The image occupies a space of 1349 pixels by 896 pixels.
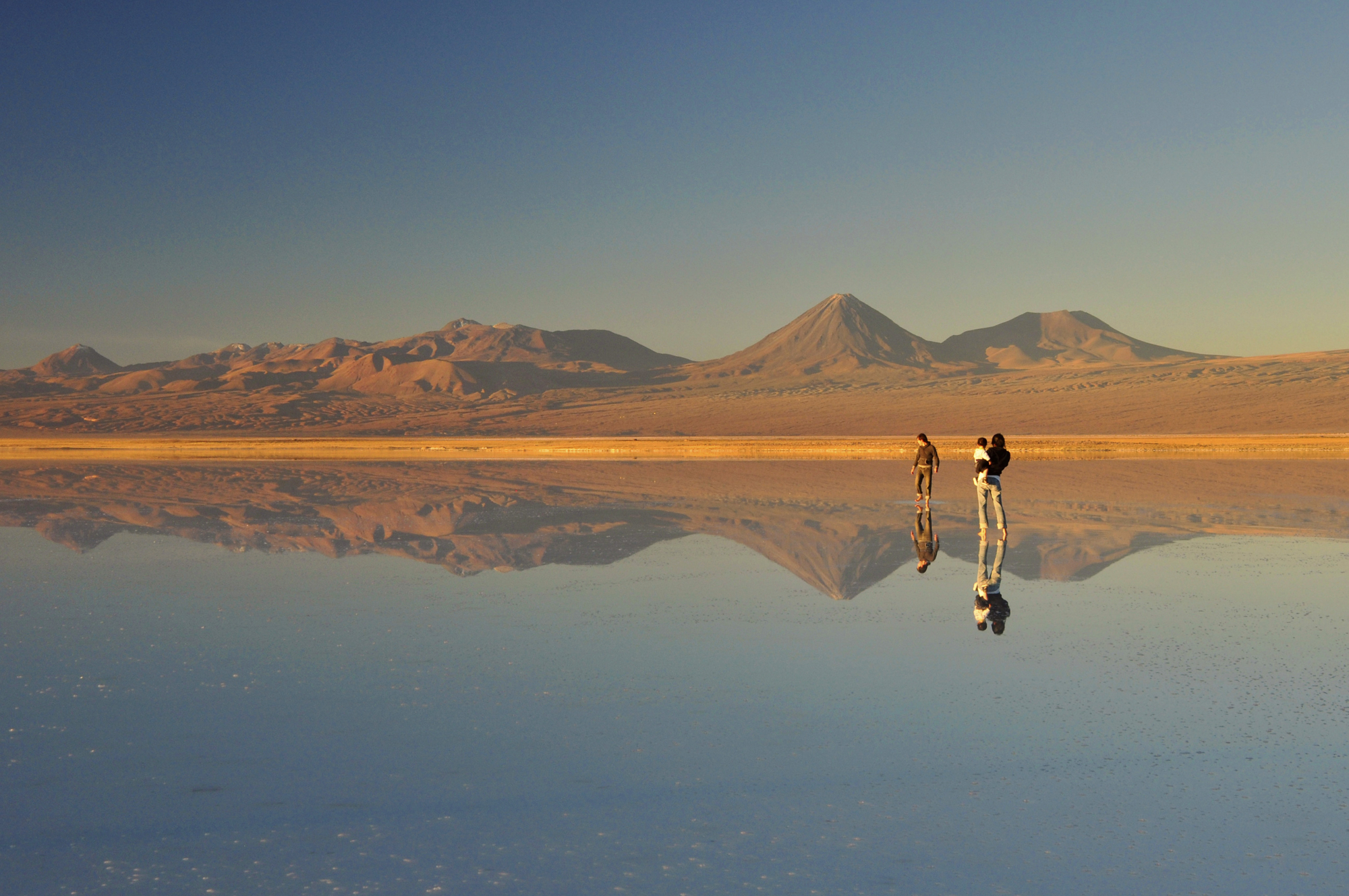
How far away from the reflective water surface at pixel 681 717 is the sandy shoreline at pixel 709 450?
31.0 m

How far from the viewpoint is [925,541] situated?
1467cm

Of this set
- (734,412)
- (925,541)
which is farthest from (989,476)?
(734,412)

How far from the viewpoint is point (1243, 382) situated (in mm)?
95250

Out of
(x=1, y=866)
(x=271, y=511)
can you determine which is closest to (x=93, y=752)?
(x=1, y=866)

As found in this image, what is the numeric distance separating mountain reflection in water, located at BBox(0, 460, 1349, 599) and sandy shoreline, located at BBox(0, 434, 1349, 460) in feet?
37.0

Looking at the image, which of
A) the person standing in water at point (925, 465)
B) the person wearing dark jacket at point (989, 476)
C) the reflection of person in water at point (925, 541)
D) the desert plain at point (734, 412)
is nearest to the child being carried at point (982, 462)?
the person wearing dark jacket at point (989, 476)

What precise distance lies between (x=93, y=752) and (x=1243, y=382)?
105 metres

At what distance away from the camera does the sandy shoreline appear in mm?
43969

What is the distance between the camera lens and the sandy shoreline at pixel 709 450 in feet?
144

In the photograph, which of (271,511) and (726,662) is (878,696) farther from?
(271,511)

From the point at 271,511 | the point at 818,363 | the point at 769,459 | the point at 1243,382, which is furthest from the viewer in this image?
the point at 818,363

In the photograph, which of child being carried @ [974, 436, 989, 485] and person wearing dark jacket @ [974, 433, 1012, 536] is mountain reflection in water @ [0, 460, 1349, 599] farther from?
child being carried @ [974, 436, 989, 485]

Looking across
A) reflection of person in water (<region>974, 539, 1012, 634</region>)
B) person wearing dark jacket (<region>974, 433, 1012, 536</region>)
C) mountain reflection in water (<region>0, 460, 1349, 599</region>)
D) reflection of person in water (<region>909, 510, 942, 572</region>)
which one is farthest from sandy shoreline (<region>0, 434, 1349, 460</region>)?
reflection of person in water (<region>974, 539, 1012, 634</region>)

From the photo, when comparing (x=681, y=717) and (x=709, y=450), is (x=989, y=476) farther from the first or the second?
(x=709, y=450)
